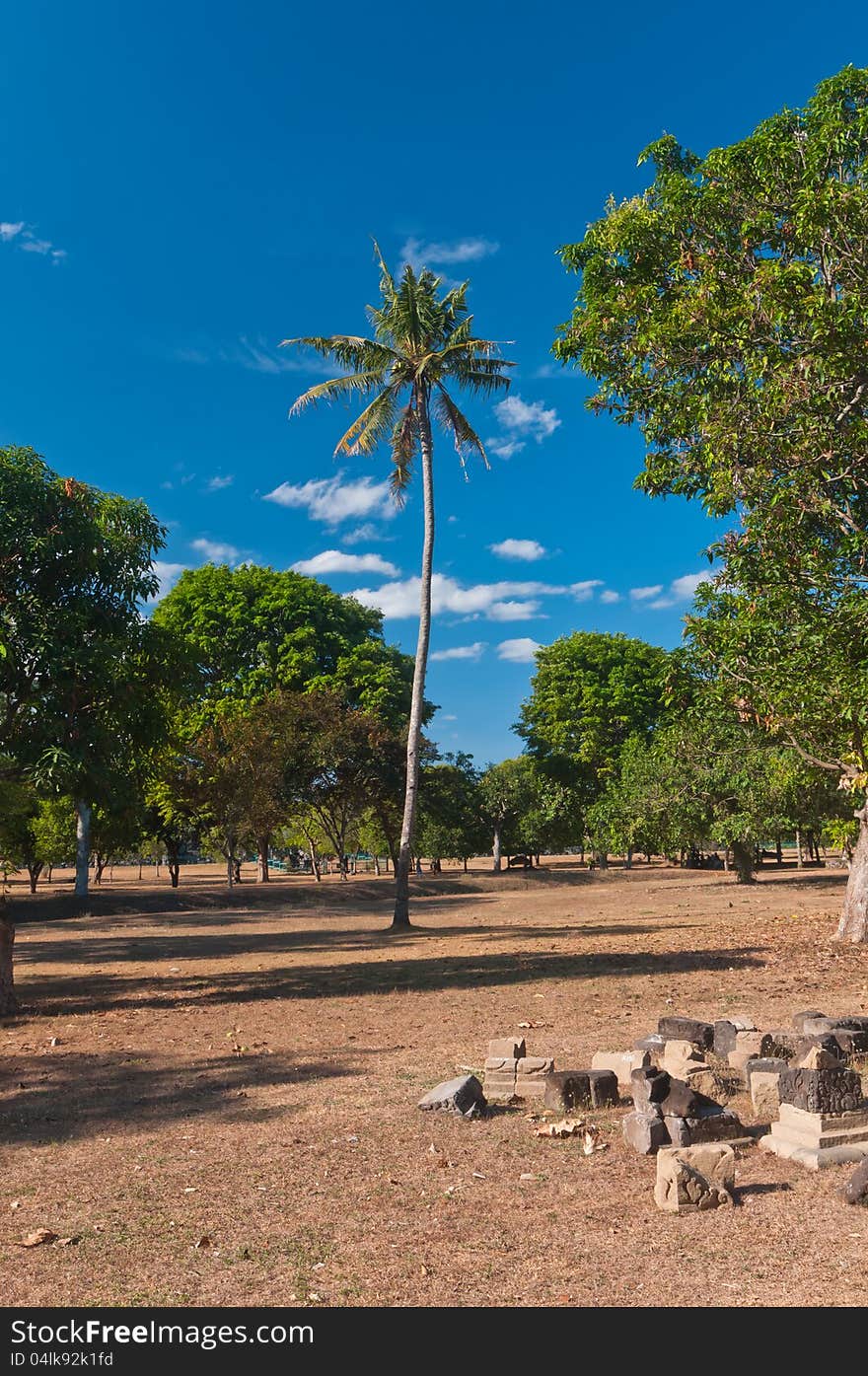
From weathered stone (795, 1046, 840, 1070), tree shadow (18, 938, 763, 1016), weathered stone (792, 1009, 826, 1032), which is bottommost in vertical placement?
tree shadow (18, 938, 763, 1016)

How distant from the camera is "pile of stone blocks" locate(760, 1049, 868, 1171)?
6.15 metres

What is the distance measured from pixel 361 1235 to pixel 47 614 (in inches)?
420

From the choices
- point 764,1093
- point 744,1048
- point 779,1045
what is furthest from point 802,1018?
point 764,1093

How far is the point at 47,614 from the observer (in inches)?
532

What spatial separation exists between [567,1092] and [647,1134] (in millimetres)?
1191

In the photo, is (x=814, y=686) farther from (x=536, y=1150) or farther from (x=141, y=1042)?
(x=141, y=1042)

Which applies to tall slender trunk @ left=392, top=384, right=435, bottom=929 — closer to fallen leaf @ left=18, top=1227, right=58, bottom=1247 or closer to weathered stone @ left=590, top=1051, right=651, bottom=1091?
weathered stone @ left=590, top=1051, right=651, bottom=1091

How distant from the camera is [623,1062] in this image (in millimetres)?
8039

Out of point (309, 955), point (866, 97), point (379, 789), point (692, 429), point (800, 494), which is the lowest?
point (309, 955)

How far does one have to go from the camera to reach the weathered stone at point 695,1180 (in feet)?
17.8

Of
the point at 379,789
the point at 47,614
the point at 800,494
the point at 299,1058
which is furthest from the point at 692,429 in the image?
the point at 379,789

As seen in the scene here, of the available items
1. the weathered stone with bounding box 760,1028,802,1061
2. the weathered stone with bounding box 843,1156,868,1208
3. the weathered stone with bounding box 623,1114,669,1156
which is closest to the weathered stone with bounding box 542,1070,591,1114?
the weathered stone with bounding box 623,1114,669,1156

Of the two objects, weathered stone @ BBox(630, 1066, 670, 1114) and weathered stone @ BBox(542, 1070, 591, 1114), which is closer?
weathered stone @ BBox(630, 1066, 670, 1114)

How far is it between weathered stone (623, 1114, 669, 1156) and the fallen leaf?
376 centimetres
